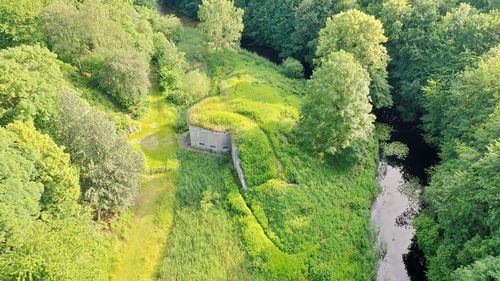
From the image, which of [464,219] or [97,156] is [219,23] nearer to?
[97,156]

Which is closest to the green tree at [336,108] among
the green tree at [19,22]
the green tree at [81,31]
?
the green tree at [81,31]

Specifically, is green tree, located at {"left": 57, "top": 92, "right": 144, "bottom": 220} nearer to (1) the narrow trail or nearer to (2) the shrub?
(1) the narrow trail

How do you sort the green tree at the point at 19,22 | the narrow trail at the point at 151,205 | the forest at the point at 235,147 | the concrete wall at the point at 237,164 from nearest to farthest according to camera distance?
the forest at the point at 235,147 → the narrow trail at the point at 151,205 → the concrete wall at the point at 237,164 → the green tree at the point at 19,22

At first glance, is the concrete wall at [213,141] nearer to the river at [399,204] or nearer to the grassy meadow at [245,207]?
the grassy meadow at [245,207]

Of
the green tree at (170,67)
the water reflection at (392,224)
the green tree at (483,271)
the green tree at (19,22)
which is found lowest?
the water reflection at (392,224)

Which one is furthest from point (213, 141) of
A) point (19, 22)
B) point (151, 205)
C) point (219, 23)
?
point (19, 22)

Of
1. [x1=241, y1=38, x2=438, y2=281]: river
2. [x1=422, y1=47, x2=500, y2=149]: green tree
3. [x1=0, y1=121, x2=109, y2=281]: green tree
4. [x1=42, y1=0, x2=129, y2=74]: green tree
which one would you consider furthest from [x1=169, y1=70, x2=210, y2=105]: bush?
[x1=422, y1=47, x2=500, y2=149]: green tree
